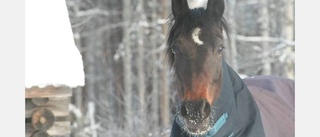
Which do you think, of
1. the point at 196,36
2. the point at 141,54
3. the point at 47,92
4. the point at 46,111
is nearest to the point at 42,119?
the point at 46,111

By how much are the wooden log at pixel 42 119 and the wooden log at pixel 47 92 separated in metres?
0.22

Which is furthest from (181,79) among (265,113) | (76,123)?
(76,123)

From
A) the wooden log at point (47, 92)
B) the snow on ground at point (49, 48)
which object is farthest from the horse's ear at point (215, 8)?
the wooden log at point (47, 92)

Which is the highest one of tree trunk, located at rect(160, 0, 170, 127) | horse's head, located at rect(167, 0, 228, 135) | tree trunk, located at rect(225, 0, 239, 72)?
horse's head, located at rect(167, 0, 228, 135)

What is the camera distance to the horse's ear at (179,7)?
8.87ft

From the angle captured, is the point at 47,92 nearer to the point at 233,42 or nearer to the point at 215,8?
the point at 215,8

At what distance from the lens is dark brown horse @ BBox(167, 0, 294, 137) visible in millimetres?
2336

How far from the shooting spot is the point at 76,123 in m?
12.6

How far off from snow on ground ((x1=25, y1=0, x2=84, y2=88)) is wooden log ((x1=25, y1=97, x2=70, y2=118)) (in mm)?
415

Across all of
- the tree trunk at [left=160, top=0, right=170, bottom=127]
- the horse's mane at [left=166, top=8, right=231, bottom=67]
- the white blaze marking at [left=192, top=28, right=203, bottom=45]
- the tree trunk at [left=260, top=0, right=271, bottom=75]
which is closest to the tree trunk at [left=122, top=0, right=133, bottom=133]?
the tree trunk at [left=160, top=0, right=170, bottom=127]

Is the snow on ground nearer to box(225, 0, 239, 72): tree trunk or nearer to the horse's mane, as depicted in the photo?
the horse's mane

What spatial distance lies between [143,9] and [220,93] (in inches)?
436

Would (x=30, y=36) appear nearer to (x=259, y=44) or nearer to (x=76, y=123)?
(x=76, y=123)

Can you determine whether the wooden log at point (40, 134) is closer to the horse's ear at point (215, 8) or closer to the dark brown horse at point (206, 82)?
the dark brown horse at point (206, 82)
